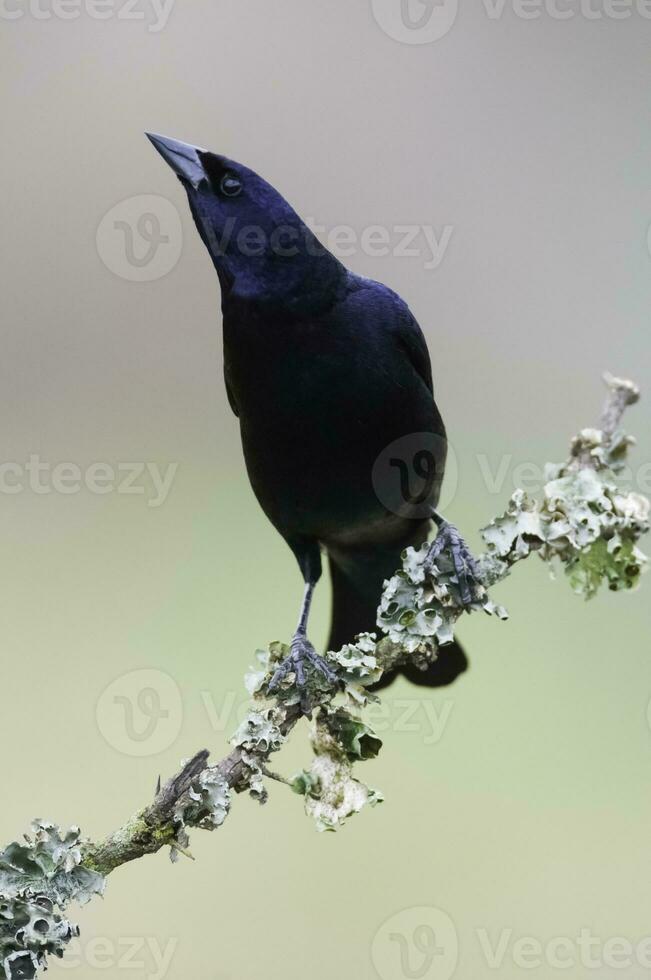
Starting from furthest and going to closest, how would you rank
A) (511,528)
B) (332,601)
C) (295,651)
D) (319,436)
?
(332,601) < (319,436) < (295,651) < (511,528)

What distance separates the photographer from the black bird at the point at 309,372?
9.44ft

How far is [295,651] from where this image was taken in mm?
2723

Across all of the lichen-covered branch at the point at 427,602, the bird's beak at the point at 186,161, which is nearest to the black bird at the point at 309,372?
the bird's beak at the point at 186,161

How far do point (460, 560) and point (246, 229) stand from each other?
103 centimetres

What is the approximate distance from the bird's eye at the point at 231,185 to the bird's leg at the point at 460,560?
106 centimetres

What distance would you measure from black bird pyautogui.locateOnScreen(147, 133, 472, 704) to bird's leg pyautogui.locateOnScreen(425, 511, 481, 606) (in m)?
0.01

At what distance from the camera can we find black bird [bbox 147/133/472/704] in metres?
2.88

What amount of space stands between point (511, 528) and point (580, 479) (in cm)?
20

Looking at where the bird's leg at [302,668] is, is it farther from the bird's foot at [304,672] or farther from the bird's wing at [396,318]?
the bird's wing at [396,318]

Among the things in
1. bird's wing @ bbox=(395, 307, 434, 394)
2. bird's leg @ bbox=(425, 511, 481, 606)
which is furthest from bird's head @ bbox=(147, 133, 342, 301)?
bird's leg @ bbox=(425, 511, 481, 606)

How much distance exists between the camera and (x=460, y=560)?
8.71ft

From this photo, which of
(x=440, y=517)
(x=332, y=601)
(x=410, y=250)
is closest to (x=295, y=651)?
(x=440, y=517)

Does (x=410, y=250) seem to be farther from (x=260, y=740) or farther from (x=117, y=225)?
(x=260, y=740)

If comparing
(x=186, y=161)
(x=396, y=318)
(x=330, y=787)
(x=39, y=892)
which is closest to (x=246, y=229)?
(x=186, y=161)
